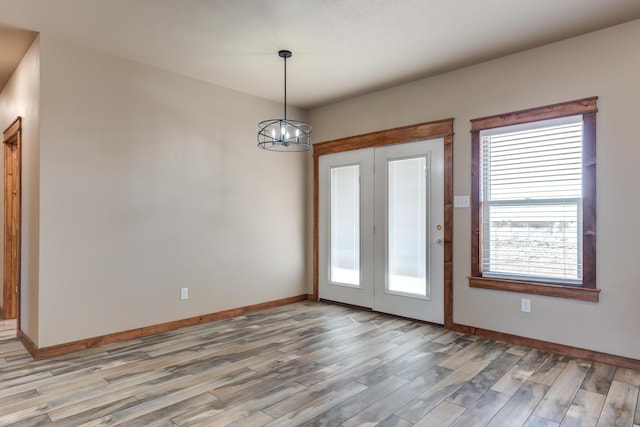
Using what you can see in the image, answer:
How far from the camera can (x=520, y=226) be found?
369cm

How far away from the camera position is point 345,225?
5246 mm

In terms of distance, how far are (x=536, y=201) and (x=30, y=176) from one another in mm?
4801

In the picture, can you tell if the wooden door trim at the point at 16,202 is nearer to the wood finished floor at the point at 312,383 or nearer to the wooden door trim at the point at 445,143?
Result: the wood finished floor at the point at 312,383

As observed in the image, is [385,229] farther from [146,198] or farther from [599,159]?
[146,198]

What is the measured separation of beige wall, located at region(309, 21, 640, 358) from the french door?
280 mm

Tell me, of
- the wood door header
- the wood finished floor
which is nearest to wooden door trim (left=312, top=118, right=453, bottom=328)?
the wood door header

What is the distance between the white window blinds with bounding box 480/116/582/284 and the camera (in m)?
3.40

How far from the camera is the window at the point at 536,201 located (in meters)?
3.31

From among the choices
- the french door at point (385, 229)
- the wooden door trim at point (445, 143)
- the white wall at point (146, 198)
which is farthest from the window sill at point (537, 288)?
the white wall at point (146, 198)

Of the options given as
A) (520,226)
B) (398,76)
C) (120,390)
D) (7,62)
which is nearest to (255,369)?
(120,390)

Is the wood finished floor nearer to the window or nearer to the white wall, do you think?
the white wall

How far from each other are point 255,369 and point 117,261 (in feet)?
5.98

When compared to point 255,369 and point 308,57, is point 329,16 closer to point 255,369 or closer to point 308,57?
point 308,57

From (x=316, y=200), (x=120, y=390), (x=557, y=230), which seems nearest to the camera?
(x=120, y=390)
